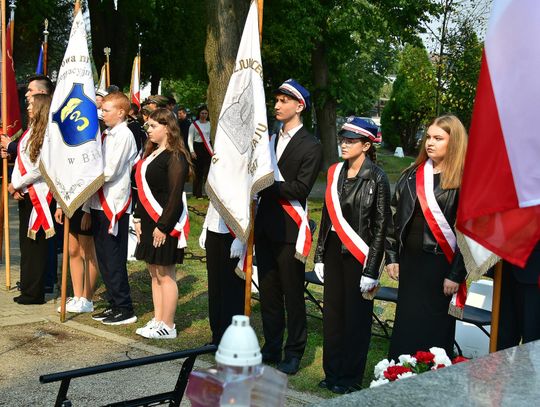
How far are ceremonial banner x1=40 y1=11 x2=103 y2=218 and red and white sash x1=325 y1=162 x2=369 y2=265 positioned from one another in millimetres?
2645

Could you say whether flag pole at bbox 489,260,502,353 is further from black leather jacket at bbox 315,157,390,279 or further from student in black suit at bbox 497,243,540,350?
black leather jacket at bbox 315,157,390,279

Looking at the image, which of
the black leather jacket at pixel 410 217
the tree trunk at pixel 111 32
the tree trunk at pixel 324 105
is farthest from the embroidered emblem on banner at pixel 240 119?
the tree trunk at pixel 324 105

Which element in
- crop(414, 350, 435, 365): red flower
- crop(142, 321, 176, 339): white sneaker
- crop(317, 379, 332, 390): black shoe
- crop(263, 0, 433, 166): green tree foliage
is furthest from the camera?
crop(263, 0, 433, 166): green tree foliage

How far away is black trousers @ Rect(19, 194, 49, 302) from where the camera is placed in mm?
9242

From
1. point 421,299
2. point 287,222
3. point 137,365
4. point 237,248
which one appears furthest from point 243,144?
point 137,365

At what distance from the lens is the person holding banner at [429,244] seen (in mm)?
5930

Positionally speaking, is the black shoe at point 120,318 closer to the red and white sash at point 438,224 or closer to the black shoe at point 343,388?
the black shoe at point 343,388

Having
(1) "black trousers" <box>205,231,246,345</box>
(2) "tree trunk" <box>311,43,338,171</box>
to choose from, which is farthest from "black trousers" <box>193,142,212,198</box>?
(1) "black trousers" <box>205,231,246,345</box>

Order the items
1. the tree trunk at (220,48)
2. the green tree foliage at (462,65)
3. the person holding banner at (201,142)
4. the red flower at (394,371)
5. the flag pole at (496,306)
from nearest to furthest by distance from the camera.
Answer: the red flower at (394,371), the flag pole at (496,306), the tree trunk at (220,48), the person holding banner at (201,142), the green tree foliage at (462,65)

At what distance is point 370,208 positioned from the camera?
256 inches

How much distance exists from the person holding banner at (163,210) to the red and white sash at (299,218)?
3.95 ft

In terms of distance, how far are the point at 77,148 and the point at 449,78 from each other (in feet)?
54.2

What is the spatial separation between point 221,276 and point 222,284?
7 centimetres

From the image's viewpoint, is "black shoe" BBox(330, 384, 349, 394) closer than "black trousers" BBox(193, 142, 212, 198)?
Yes
